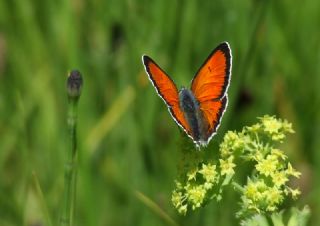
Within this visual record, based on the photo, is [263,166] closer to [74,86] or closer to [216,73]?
[216,73]

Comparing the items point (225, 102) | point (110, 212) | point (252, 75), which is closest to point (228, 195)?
point (110, 212)

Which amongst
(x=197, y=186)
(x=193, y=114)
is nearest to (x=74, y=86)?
(x=193, y=114)

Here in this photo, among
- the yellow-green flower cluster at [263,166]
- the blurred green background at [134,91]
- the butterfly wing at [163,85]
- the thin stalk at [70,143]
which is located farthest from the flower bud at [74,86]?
the blurred green background at [134,91]

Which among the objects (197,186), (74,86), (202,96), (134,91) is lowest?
(197,186)

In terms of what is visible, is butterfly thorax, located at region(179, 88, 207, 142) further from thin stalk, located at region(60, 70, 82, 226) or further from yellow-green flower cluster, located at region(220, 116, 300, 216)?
thin stalk, located at region(60, 70, 82, 226)

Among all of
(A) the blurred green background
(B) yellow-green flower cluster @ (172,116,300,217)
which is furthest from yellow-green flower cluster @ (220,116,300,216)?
(A) the blurred green background

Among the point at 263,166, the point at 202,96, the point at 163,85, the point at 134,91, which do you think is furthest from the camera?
the point at 134,91

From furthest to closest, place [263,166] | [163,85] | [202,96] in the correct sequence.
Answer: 1. [202,96]
2. [163,85]
3. [263,166]

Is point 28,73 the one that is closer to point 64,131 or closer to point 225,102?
point 64,131
